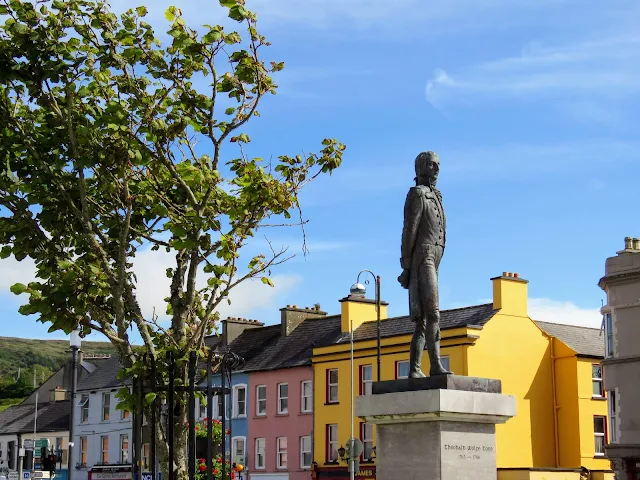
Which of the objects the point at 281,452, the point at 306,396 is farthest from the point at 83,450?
the point at 306,396

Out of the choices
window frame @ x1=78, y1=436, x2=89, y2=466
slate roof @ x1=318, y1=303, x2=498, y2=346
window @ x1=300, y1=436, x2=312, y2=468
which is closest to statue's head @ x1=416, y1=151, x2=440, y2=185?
slate roof @ x1=318, y1=303, x2=498, y2=346

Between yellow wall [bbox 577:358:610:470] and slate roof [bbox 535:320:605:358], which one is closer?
yellow wall [bbox 577:358:610:470]

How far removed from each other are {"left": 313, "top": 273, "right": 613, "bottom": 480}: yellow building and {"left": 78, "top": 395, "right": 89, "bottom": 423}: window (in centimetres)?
2239

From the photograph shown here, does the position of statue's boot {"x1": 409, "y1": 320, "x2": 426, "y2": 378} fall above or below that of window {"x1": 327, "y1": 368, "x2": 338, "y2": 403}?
below

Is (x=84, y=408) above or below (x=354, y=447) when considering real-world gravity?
above

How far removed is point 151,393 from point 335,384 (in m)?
35.4

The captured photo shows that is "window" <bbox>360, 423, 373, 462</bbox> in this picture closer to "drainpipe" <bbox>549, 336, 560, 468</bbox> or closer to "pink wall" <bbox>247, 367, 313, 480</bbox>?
"pink wall" <bbox>247, 367, 313, 480</bbox>

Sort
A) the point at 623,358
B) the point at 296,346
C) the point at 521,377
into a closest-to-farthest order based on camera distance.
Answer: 1. the point at 623,358
2. the point at 521,377
3. the point at 296,346

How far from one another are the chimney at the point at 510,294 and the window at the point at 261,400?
554 inches

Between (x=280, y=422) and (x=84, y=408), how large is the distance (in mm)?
19713

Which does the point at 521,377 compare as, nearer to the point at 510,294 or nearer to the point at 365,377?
the point at 510,294

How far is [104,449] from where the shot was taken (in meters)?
65.4

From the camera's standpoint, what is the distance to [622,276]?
41.4 metres

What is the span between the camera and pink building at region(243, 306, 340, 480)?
5181 cm
